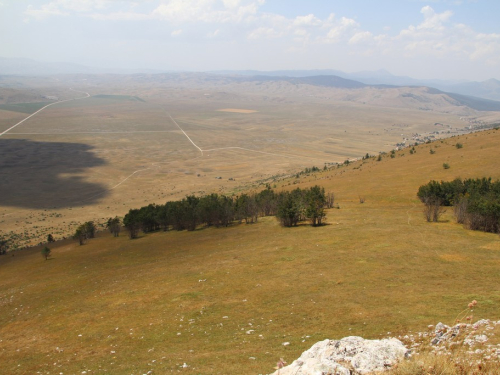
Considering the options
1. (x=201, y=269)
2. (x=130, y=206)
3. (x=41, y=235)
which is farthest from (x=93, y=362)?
(x=130, y=206)

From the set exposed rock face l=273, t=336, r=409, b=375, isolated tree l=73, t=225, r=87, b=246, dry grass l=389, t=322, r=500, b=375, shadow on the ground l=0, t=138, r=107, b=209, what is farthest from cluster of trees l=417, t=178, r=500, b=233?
shadow on the ground l=0, t=138, r=107, b=209

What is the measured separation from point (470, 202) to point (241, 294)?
27273 millimetres

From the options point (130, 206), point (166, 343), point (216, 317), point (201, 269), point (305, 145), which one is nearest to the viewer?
point (166, 343)

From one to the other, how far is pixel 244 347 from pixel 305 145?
18605 cm

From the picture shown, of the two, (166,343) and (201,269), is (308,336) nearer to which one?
(166,343)

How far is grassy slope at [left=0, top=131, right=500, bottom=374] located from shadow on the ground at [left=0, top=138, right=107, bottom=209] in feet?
215

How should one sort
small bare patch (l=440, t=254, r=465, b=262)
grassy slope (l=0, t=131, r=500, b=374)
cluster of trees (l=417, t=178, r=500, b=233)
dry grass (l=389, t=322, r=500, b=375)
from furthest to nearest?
cluster of trees (l=417, t=178, r=500, b=233), small bare patch (l=440, t=254, r=465, b=262), grassy slope (l=0, t=131, r=500, b=374), dry grass (l=389, t=322, r=500, b=375)

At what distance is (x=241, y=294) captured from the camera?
2431 cm

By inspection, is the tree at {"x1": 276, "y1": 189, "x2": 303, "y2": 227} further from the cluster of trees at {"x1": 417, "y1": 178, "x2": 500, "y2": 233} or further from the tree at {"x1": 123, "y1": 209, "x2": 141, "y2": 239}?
the tree at {"x1": 123, "y1": 209, "x2": 141, "y2": 239}

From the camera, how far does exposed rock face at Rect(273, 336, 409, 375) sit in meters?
9.82

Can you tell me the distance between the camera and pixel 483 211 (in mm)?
33812

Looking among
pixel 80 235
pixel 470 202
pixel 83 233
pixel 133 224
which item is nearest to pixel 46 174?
pixel 83 233

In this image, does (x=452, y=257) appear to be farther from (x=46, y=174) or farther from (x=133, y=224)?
(x=46, y=174)

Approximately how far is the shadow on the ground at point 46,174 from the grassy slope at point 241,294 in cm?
6545
